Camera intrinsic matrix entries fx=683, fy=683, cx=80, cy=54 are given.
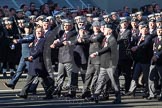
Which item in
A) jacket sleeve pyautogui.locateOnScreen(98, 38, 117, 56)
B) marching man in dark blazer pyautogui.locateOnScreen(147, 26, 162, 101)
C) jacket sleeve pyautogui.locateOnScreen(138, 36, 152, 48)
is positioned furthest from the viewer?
jacket sleeve pyautogui.locateOnScreen(138, 36, 152, 48)

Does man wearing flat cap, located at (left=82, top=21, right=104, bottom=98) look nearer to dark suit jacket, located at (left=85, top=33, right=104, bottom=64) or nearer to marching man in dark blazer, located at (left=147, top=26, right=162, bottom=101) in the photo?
dark suit jacket, located at (left=85, top=33, right=104, bottom=64)

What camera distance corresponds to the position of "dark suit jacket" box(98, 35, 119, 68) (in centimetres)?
1552

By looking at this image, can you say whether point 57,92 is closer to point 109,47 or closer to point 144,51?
point 109,47

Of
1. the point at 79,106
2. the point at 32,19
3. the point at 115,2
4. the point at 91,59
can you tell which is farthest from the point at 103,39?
the point at 115,2

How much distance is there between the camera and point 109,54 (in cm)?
1561

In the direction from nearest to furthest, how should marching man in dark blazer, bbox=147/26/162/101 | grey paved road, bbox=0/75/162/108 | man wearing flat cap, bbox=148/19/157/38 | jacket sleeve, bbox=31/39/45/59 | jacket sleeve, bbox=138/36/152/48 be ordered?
grey paved road, bbox=0/75/162/108, jacket sleeve, bbox=31/39/45/59, marching man in dark blazer, bbox=147/26/162/101, jacket sleeve, bbox=138/36/152/48, man wearing flat cap, bbox=148/19/157/38

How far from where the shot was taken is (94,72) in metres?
16.4

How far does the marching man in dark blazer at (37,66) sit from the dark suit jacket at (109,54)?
4.74ft

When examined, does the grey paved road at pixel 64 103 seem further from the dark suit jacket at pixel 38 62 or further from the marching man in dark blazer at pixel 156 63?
the dark suit jacket at pixel 38 62

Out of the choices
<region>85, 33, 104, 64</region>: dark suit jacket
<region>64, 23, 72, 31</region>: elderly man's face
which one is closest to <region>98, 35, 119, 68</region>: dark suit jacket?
<region>85, 33, 104, 64</region>: dark suit jacket

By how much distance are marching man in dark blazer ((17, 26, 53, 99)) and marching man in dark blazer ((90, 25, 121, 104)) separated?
1275 millimetres

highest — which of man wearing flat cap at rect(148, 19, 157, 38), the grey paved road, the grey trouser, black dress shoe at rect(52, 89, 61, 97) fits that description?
man wearing flat cap at rect(148, 19, 157, 38)

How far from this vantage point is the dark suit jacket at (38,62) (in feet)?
52.8

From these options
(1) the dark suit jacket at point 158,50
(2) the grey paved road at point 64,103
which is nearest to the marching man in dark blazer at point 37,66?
(2) the grey paved road at point 64,103
